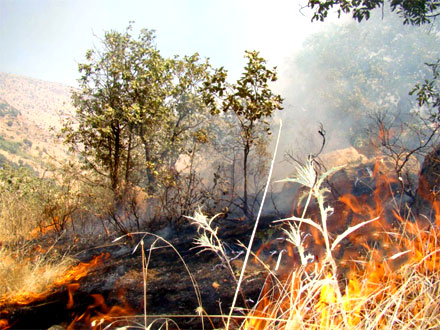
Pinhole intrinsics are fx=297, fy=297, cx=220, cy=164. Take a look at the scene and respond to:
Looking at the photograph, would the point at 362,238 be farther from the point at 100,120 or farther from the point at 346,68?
the point at 346,68

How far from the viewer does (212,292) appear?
17.6 feet

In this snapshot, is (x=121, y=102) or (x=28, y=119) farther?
(x=28, y=119)

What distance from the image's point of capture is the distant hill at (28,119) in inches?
1770

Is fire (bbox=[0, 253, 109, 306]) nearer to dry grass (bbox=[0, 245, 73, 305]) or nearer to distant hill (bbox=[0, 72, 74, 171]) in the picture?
dry grass (bbox=[0, 245, 73, 305])

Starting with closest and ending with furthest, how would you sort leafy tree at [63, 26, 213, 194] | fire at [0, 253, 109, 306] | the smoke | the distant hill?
1. fire at [0, 253, 109, 306]
2. leafy tree at [63, 26, 213, 194]
3. the smoke
4. the distant hill

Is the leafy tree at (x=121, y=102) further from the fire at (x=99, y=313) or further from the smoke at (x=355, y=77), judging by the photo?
the smoke at (x=355, y=77)

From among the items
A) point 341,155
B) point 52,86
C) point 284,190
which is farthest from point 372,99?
point 52,86

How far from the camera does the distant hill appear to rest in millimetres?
44963

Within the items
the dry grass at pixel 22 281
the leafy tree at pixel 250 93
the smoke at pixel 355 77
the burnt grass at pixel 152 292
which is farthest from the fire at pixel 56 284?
the smoke at pixel 355 77

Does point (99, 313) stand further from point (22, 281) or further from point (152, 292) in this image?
point (22, 281)

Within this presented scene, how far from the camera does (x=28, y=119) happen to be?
209 feet

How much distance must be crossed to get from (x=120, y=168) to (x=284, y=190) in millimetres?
7837

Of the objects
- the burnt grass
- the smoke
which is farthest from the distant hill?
the smoke


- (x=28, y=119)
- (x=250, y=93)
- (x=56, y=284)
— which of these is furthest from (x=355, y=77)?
(x=28, y=119)
